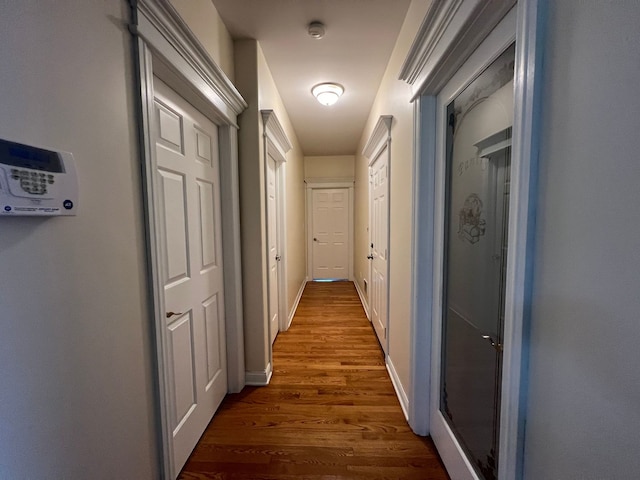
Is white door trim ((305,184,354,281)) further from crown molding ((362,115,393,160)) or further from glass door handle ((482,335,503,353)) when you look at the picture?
glass door handle ((482,335,503,353))

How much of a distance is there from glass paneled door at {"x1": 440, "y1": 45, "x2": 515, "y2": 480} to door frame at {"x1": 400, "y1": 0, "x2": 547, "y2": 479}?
11 centimetres

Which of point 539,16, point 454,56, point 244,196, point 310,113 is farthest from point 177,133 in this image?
point 310,113

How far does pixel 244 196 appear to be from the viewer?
1899mm

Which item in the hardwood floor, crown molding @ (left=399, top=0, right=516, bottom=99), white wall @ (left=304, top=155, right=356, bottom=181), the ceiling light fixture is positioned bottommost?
the hardwood floor

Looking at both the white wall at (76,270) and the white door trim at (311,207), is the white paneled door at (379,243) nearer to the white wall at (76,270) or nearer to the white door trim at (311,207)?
the white wall at (76,270)

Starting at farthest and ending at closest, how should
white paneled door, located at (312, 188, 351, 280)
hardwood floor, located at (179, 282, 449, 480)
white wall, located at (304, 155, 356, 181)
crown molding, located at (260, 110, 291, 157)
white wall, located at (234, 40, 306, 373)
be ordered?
white paneled door, located at (312, 188, 351, 280), white wall, located at (304, 155, 356, 181), crown molding, located at (260, 110, 291, 157), white wall, located at (234, 40, 306, 373), hardwood floor, located at (179, 282, 449, 480)

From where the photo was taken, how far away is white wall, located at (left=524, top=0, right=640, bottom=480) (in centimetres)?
46

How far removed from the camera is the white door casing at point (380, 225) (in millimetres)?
2178

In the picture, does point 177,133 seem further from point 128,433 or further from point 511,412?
point 511,412

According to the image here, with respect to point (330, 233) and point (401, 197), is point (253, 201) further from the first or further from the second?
point (330, 233)

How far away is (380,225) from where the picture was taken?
2588 mm

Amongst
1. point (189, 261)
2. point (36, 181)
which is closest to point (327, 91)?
point (189, 261)

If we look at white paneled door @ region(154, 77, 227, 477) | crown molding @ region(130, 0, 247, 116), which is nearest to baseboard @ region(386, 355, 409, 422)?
white paneled door @ region(154, 77, 227, 477)

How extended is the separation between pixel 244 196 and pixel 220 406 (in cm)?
149
